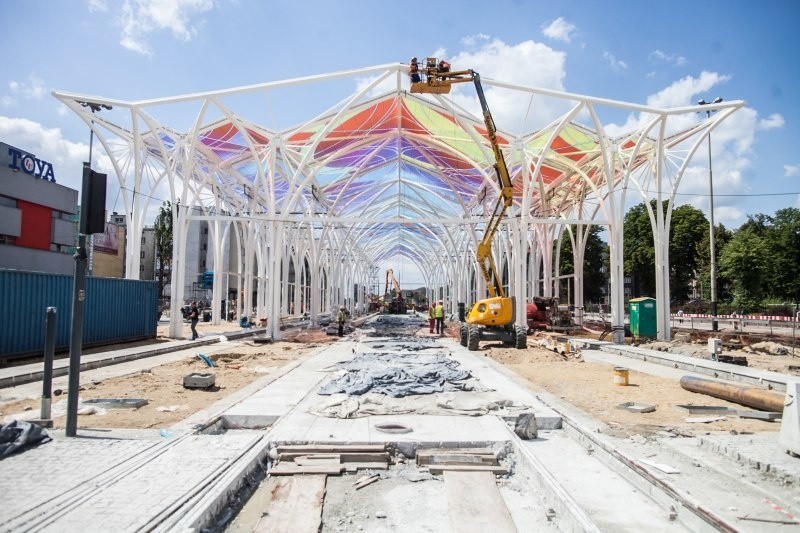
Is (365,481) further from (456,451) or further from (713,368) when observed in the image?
(713,368)

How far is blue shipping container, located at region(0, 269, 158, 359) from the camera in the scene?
14695mm

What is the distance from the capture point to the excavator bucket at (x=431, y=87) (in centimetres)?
1834

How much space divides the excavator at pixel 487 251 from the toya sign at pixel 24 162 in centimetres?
2738

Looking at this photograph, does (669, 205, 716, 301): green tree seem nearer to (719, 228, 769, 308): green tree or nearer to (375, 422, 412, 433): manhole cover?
(719, 228, 769, 308): green tree

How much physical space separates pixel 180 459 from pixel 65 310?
1338 centimetres

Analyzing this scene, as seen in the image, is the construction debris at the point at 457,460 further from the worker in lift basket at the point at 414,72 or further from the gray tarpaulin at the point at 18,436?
the worker in lift basket at the point at 414,72

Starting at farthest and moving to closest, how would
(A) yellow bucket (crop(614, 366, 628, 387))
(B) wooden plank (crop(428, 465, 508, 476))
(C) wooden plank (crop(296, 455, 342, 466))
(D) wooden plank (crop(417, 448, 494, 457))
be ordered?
(A) yellow bucket (crop(614, 366, 628, 387))
(D) wooden plank (crop(417, 448, 494, 457))
(C) wooden plank (crop(296, 455, 342, 466))
(B) wooden plank (crop(428, 465, 508, 476))

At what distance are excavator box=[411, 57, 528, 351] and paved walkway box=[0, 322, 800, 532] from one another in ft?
37.6

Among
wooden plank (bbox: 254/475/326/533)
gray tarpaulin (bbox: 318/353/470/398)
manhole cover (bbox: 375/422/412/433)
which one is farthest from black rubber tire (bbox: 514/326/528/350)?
wooden plank (bbox: 254/475/326/533)

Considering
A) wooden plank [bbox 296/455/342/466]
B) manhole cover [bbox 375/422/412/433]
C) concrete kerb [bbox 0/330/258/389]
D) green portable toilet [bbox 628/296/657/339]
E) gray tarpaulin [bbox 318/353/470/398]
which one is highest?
green portable toilet [bbox 628/296/657/339]

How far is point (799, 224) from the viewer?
5328 cm

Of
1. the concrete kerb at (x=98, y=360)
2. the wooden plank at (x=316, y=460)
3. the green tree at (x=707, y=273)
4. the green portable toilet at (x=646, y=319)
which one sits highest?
the green tree at (x=707, y=273)

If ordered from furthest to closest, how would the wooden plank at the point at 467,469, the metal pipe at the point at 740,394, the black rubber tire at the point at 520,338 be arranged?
the black rubber tire at the point at 520,338 → the metal pipe at the point at 740,394 → the wooden plank at the point at 467,469

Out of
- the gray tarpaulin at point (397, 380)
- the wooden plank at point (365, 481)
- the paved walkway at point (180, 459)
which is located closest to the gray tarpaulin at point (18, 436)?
the paved walkway at point (180, 459)
